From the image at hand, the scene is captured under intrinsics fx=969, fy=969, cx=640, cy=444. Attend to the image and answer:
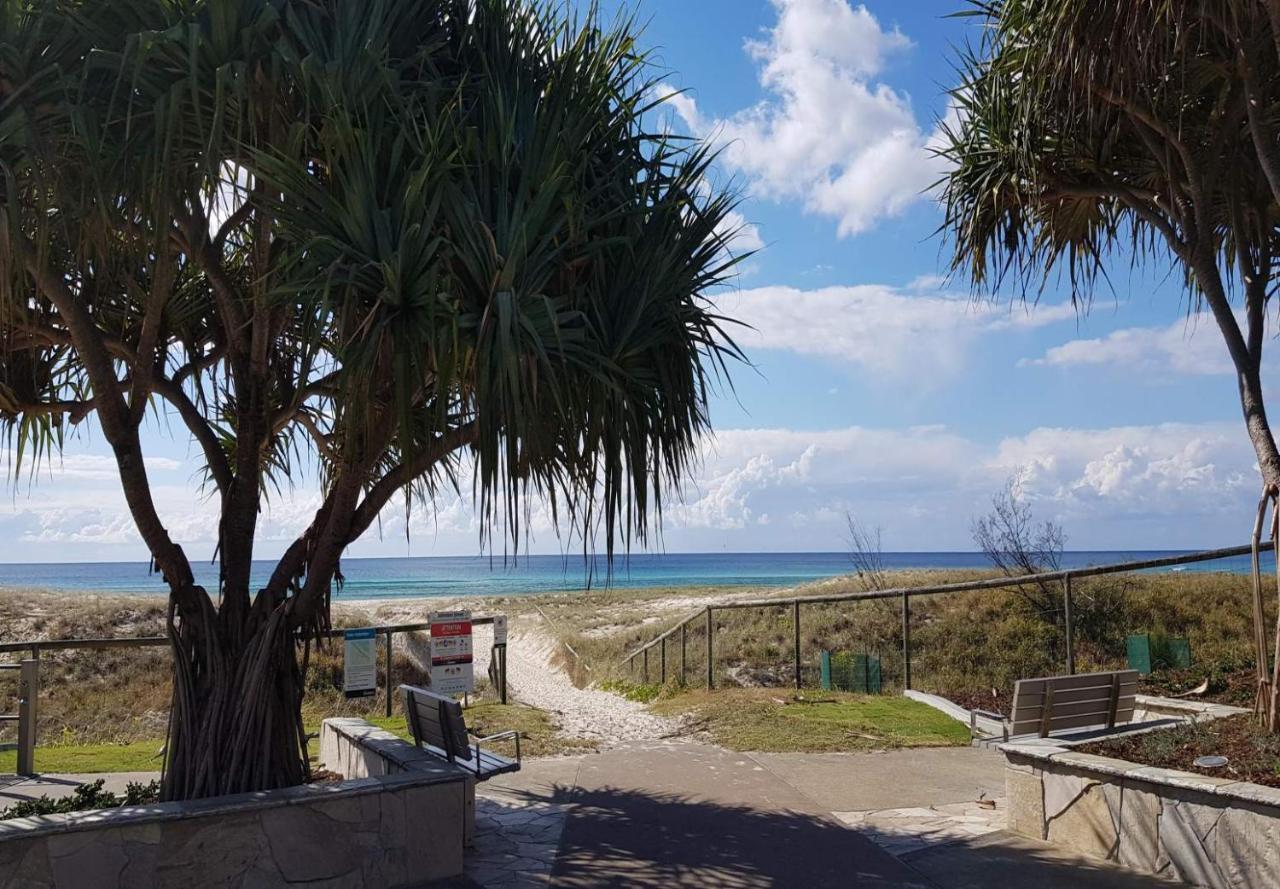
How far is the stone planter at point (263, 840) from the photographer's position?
438 centimetres

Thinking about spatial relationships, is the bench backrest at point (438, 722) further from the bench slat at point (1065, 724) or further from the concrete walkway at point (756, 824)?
the bench slat at point (1065, 724)

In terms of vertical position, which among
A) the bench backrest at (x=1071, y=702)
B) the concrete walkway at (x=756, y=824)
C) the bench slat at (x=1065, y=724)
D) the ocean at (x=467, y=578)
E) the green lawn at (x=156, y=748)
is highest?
the bench backrest at (x=1071, y=702)

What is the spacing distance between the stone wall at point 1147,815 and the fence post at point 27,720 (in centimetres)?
746

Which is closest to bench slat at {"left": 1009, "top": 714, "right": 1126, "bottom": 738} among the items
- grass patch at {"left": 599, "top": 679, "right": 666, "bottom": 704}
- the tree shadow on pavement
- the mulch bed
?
the mulch bed

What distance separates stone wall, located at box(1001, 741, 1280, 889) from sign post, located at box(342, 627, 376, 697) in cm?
590

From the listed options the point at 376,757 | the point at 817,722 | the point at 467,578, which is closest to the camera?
the point at 376,757

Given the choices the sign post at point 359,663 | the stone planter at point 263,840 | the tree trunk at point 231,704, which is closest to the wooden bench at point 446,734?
the stone planter at point 263,840

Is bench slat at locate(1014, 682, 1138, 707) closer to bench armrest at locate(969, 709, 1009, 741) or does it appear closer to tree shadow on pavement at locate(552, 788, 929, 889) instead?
bench armrest at locate(969, 709, 1009, 741)

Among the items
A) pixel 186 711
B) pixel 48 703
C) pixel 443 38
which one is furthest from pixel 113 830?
pixel 48 703

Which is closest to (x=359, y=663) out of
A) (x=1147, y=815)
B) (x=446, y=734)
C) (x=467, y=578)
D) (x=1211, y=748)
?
(x=446, y=734)

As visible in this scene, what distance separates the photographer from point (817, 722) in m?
9.54

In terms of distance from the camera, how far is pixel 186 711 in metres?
5.59

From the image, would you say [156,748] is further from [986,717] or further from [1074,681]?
[1074,681]

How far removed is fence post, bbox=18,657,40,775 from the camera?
310 inches
